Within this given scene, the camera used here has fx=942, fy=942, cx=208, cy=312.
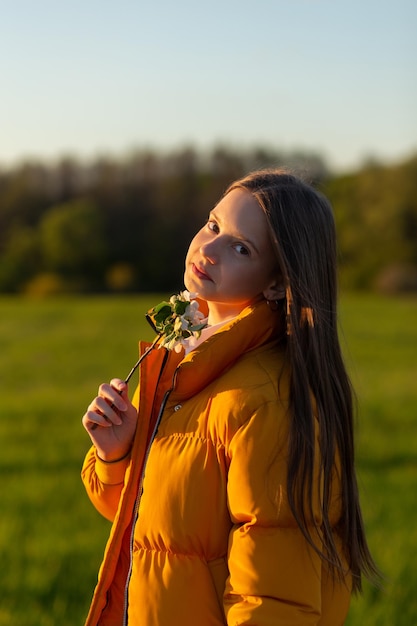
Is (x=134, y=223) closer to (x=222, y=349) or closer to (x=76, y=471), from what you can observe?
(x=76, y=471)

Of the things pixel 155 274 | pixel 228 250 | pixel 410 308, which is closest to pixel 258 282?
pixel 228 250

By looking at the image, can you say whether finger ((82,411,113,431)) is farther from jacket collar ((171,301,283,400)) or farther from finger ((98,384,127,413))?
jacket collar ((171,301,283,400))

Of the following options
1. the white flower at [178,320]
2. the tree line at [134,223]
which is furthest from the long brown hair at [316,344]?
the tree line at [134,223]

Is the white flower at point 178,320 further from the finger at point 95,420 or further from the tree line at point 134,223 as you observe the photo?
the tree line at point 134,223

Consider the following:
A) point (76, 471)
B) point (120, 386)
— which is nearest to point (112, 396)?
point (120, 386)

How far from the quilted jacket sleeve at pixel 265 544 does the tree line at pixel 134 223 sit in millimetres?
30714

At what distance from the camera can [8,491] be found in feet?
23.5

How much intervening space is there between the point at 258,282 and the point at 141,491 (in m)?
0.56

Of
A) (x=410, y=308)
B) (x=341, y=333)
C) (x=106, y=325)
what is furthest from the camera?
(x=410, y=308)

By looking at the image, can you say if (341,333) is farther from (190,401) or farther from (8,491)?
(8,491)

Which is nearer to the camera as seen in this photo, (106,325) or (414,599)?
(414,599)

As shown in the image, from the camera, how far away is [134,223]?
34406 millimetres

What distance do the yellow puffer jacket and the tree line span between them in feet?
100

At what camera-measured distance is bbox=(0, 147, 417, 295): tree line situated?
112 ft
